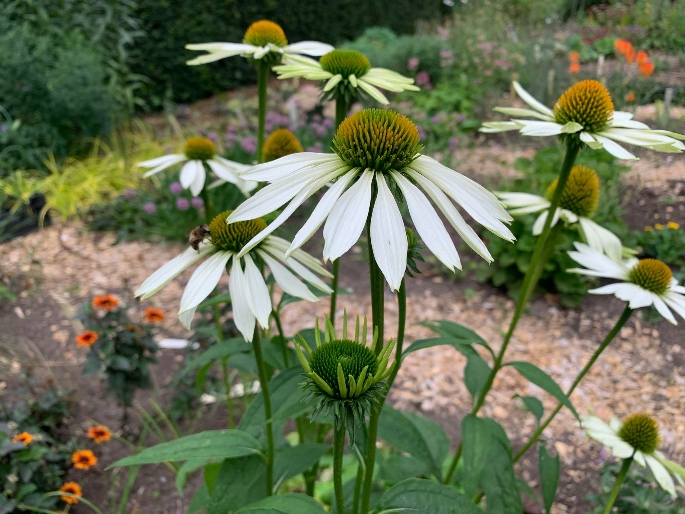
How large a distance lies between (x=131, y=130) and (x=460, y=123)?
9.48ft

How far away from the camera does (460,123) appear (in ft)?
14.8

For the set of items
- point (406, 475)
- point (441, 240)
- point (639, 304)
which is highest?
point (441, 240)

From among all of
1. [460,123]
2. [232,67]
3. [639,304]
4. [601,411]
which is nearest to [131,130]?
[232,67]

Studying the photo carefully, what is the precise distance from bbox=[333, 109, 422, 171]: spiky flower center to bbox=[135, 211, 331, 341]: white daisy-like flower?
0.56ft

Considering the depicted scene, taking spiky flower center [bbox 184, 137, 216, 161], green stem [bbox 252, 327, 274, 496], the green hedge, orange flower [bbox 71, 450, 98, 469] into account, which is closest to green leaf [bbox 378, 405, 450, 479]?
green stem [bbox 252, 327, 274, 496]

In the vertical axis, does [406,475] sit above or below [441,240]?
below

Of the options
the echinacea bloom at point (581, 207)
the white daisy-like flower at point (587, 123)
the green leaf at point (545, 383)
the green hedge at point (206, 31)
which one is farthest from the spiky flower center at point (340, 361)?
the green hedge at point (206, 31)

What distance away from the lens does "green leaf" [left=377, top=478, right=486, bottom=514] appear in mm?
780

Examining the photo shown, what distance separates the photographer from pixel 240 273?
78 centimetres

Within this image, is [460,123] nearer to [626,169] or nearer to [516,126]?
[626,169]

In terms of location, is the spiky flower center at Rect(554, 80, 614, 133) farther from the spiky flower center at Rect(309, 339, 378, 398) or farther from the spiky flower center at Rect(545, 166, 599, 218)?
the spiky flower center at Rect(309, 339, 378, 398)

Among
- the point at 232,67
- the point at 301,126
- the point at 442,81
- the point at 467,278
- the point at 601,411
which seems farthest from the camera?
the point at 232,67

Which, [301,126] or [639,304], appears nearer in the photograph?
[639,304]

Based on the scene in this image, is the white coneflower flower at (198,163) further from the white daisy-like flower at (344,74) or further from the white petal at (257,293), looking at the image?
the white petal at (257,293)
